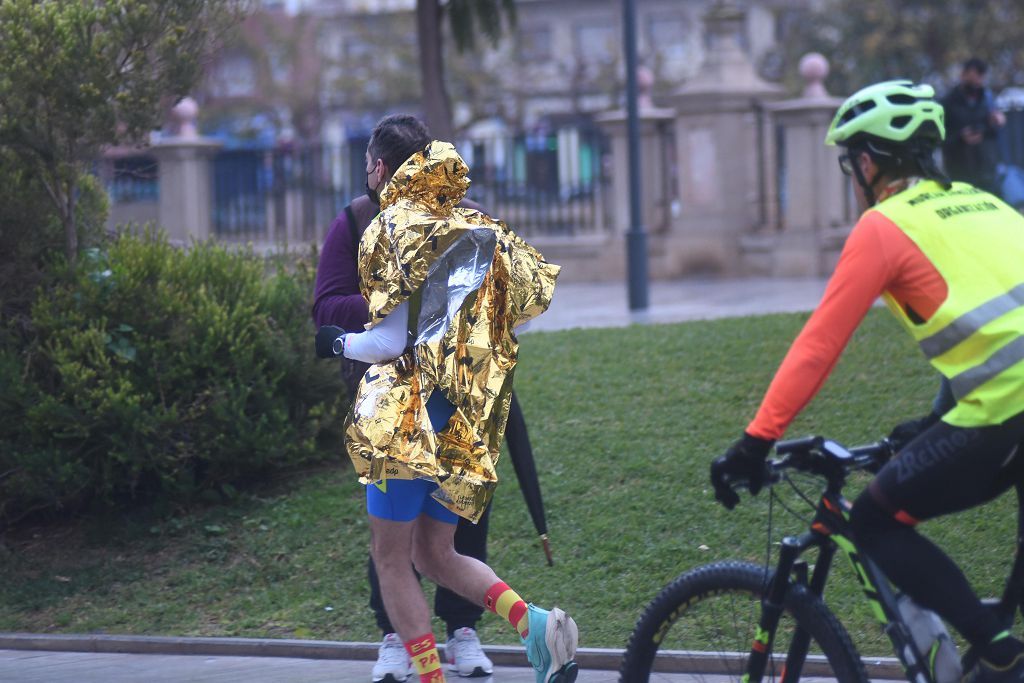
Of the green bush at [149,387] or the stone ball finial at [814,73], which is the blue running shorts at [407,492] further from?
the stone ball finial at [814,73]

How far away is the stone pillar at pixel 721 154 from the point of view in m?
16.2

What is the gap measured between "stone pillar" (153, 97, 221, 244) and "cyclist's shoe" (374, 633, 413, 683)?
46.7 ft

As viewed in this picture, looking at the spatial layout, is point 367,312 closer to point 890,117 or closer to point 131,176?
point 890,117

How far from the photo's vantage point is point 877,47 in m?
33.9

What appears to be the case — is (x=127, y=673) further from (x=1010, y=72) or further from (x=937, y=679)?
(x=1010, y=72)

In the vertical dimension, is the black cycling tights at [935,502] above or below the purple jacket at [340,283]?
below

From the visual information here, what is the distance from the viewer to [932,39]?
112 feet

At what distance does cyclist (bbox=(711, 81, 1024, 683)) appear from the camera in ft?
10.5

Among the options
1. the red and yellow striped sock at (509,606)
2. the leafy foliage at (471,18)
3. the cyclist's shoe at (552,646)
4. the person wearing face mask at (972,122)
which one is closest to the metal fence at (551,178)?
the leafy foliage at (471,18)

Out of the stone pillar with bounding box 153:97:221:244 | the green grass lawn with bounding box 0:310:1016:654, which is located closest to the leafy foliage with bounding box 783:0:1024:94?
the stone pillar with bounding box 153:97:221:244

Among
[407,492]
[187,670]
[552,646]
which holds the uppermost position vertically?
[407,492]

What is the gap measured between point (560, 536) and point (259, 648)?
1467 mm

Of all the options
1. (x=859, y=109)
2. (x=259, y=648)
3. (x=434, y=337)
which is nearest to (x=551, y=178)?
(x=259, y=648)

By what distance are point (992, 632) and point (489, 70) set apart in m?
39.4
